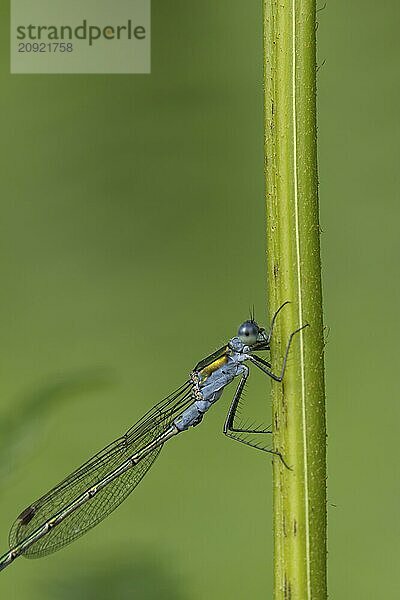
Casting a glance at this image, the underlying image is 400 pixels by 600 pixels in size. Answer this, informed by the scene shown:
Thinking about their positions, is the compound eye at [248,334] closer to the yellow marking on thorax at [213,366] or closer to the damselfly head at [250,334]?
the damselfly head at [250,334]

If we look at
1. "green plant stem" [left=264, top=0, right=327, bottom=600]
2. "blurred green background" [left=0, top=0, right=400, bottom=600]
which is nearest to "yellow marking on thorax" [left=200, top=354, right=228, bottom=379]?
"green plant stem" [left=264, top=0, right=327, bottom=600]

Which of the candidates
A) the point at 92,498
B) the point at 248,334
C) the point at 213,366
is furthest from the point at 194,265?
the point at 248,334

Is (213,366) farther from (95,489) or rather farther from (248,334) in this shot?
(95,489)

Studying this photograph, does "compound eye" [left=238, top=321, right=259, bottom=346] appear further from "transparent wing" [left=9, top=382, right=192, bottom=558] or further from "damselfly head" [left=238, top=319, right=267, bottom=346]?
"transparent wing" [left=9, top=382, right=192, bottom=558]

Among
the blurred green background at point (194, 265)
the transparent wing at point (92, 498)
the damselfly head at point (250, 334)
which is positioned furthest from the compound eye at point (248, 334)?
the blurred green background at point (194, 265)

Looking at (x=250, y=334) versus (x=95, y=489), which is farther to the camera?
(x=95, y=489)

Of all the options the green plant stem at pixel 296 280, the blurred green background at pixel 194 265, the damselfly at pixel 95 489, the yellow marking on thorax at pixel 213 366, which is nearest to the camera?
the green plant stem at pixel 296 280

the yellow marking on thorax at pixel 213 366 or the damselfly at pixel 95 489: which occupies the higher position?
the yellow marking on thorax at pixel 213 366
